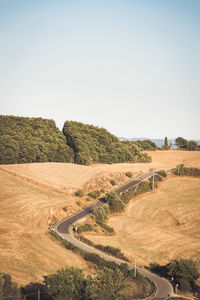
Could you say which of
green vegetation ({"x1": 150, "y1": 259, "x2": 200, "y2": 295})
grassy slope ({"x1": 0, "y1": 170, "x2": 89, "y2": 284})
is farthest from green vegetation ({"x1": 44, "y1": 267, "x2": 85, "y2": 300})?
green vegetation ({"x1": 150, "y1": 259, "x2": 200, "y2": 295})

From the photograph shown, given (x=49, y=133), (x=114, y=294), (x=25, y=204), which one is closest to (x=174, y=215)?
(x=25, y=204)

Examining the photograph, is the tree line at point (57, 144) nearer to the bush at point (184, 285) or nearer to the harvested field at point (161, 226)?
the harvested field at point (161, 226)

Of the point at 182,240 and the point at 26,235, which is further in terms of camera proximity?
the point at 182,240

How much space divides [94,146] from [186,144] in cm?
6174

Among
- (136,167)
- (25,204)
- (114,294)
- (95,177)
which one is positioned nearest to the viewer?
(114,294)

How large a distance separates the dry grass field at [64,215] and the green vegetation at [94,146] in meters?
17.1

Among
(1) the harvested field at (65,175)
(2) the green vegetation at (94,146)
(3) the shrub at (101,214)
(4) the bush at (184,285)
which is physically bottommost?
(4) the bush at (184,285)

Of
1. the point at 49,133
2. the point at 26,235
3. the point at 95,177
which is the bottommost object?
the point at 26,235

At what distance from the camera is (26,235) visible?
46.5 meters

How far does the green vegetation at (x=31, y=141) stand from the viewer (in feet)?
305

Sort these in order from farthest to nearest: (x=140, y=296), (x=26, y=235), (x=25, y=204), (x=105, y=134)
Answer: (x=105, y=134)
(x=25, y=204)
(x=26, y=235)
(x=140, y=296)

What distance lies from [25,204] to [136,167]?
46219 mm

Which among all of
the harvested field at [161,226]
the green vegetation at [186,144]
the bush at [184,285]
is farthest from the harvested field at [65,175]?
the green vegetation at [186,144]

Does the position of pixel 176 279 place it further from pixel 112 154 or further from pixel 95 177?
pixel 112 154
